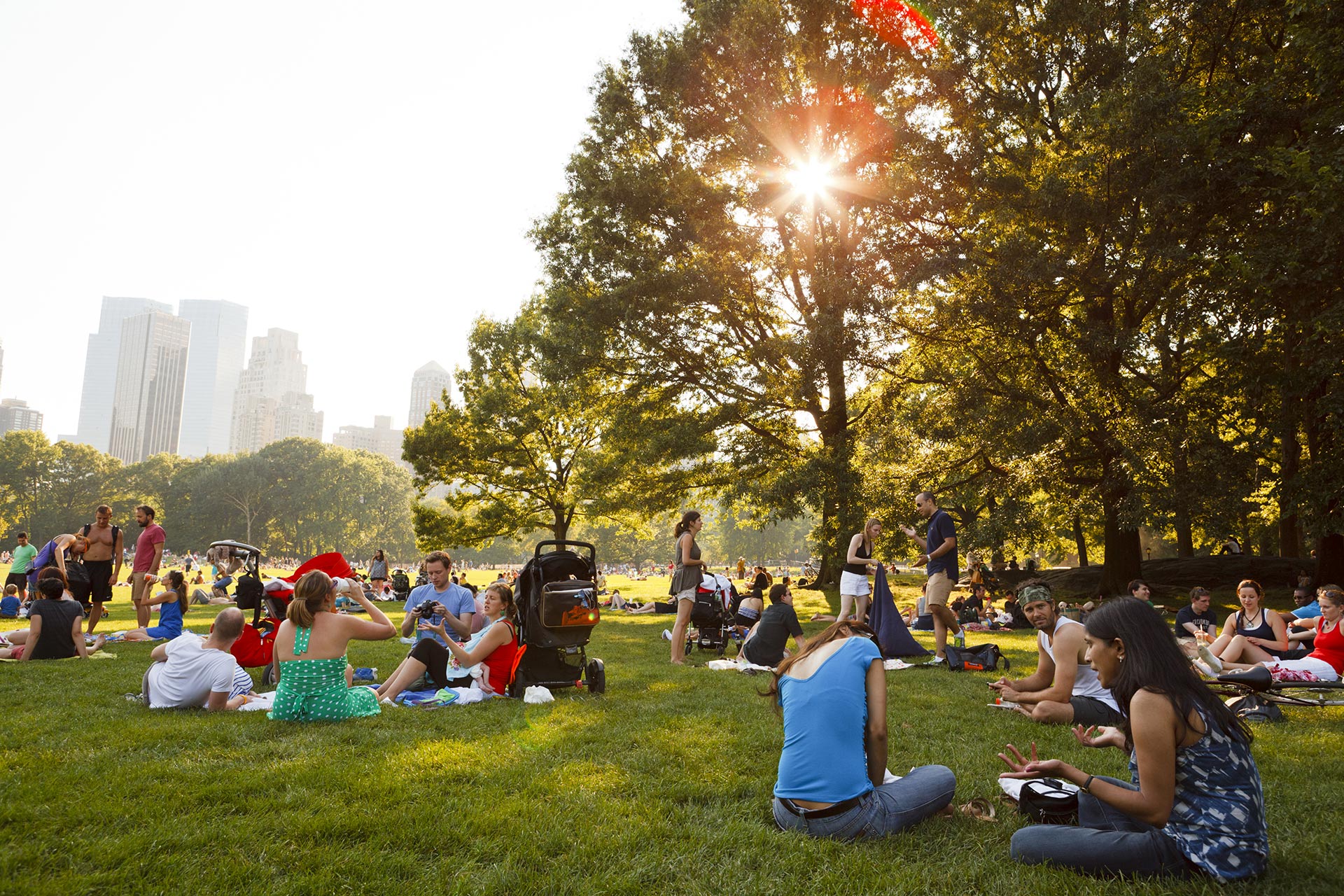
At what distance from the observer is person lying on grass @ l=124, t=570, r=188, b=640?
11.2m

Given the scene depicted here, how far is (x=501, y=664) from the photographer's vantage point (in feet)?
25.9

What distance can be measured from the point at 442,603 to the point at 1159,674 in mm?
7382

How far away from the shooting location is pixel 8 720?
593 cm

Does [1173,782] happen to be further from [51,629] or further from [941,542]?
[51,629]

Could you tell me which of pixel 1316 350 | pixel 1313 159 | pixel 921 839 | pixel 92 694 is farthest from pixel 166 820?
pixel 1316 350

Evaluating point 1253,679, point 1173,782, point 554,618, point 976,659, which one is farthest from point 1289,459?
point 1173,782

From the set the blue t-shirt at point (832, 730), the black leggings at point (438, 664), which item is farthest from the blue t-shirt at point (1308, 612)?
the black leggings at point (438, 664)

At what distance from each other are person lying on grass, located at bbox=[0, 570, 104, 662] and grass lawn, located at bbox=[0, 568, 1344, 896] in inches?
103

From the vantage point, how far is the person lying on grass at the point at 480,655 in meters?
7.76

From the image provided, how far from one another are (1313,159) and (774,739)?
47.3 feet

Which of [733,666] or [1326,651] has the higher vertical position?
[1326,651]

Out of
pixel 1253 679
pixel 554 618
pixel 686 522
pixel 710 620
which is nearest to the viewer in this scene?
pixel 1253 679

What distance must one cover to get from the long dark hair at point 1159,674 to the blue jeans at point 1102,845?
490 mm

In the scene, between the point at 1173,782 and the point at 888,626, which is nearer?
the point at 1173,782
